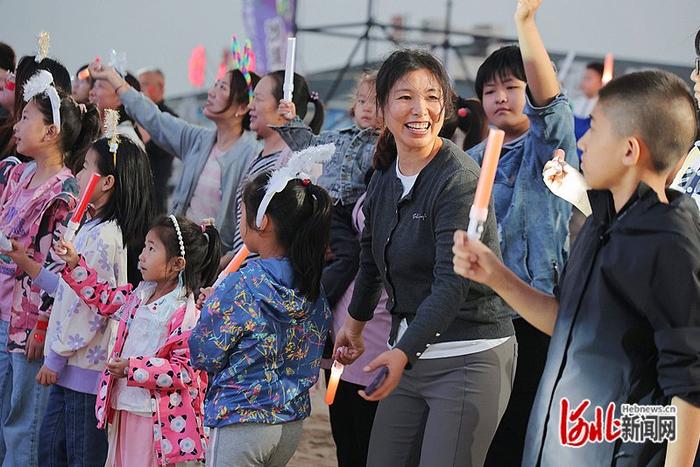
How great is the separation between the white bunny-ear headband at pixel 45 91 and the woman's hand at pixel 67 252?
2.29 ft

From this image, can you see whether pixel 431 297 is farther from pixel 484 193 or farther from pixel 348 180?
pixel 348 180

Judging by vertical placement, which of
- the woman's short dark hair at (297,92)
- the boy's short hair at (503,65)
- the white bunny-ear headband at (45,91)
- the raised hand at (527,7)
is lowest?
the raised hand at (527,7)

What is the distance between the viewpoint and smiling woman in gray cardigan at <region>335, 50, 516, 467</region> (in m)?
2.43

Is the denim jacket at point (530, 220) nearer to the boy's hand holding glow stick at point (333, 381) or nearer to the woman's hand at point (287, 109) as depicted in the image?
the boy's hand holding glow stick at point (333, 381)

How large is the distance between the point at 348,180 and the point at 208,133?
4.08 ft

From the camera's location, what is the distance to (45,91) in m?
3.77

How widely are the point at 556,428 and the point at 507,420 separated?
1.28m

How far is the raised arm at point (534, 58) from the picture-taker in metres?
2.33

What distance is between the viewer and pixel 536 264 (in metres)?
2.99

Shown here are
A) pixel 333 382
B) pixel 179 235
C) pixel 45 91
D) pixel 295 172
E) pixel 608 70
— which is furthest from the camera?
pixel 45 91

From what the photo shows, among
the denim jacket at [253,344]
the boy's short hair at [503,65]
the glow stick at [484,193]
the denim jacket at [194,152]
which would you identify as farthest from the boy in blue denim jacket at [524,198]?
the denim jacket at [194,152]

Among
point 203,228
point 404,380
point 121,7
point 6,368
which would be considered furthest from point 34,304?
point 121,7

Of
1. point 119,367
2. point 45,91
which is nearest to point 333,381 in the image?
point 119,367

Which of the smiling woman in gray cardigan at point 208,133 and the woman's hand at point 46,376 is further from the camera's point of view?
the smiling woman in gray cardigan at point 208,133
